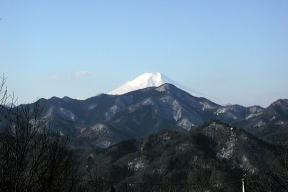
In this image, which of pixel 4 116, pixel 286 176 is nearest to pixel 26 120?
pixel 4 116

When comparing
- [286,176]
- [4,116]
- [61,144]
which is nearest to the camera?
[4,116]

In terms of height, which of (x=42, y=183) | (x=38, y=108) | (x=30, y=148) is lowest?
(x=42, y=183)

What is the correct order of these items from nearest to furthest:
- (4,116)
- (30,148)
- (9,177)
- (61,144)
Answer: (9,177) < (30,148) < (4,116) < (61,144)

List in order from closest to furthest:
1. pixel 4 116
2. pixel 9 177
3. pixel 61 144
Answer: pixel 9 177, pixel 4 116, pixel 61 144

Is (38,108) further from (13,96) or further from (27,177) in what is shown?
(27,177)

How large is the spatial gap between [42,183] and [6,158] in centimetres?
165

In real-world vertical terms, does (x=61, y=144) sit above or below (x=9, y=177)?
above

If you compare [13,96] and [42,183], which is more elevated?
[13,96]

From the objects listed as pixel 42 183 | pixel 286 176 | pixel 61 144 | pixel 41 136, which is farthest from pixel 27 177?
pixel 286 176

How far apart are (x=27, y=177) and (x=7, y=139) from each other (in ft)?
7.70

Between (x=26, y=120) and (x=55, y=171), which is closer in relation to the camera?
(x=55, y=171)

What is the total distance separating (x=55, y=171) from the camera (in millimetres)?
21906

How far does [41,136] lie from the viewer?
73.7 feet

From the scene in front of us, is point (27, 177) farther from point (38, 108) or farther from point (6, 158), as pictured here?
point (38, 108)
